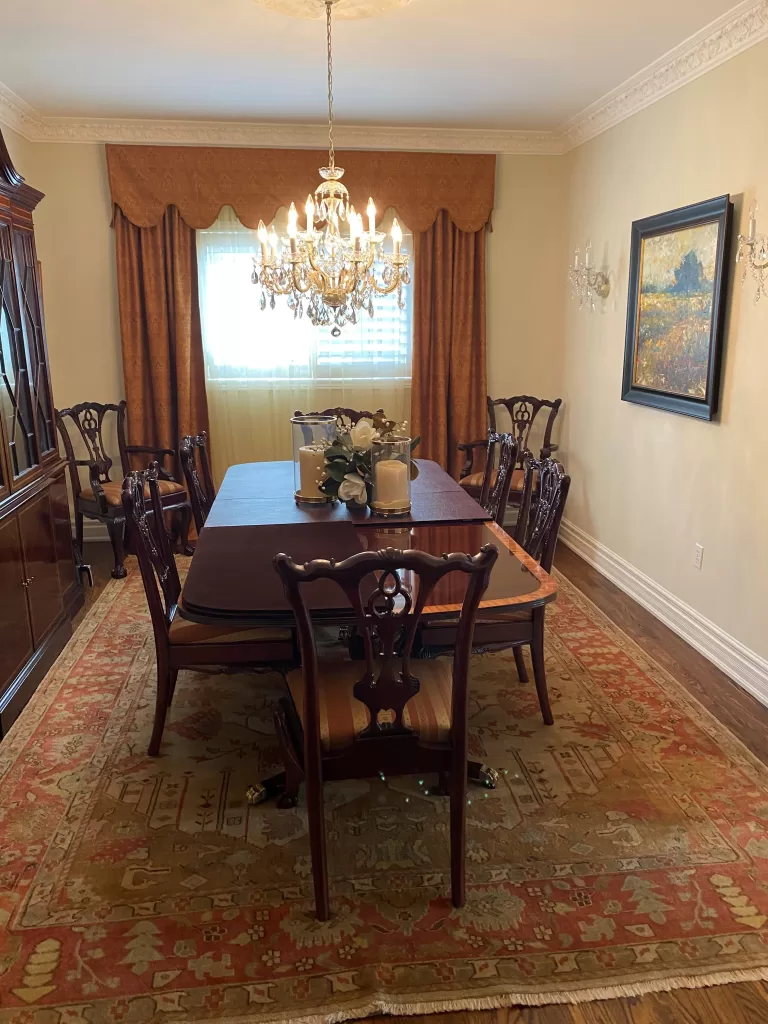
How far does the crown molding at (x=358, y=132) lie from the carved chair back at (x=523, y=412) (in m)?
1.61

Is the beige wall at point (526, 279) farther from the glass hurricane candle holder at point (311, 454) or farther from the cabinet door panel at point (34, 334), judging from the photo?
the cabinet door panel at point (34, 334)

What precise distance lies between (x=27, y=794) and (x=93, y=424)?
2986mm

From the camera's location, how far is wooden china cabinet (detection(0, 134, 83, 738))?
9.78ft

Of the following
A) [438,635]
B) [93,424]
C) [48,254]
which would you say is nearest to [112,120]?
[48,254]

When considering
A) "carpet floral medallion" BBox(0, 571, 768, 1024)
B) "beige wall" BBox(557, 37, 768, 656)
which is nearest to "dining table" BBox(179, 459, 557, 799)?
"carpet floral medallion" BBox(0, 571, 768, 1024)

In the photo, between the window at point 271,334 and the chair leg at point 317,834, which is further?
the window at point 271,334

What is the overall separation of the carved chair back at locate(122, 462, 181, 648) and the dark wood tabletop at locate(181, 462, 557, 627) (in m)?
0.17

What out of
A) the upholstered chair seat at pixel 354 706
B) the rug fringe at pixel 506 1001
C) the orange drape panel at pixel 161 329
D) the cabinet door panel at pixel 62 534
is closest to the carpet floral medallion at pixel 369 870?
the rug fringe at pixel 506 1001

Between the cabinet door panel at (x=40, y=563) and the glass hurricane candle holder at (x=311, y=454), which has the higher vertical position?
the glass hurricane candle holder at (x=311, y=454)

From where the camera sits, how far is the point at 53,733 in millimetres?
2814

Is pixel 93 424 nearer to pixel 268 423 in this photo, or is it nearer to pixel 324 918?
pixel 268 423

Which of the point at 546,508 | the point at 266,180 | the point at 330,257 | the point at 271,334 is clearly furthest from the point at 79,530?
the point at 546,508

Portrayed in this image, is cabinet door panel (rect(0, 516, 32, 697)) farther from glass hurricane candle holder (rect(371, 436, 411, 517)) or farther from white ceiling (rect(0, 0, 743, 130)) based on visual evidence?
white ceiling (rect(0, 0, 743, 130))

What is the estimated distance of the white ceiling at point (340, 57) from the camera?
298cm
